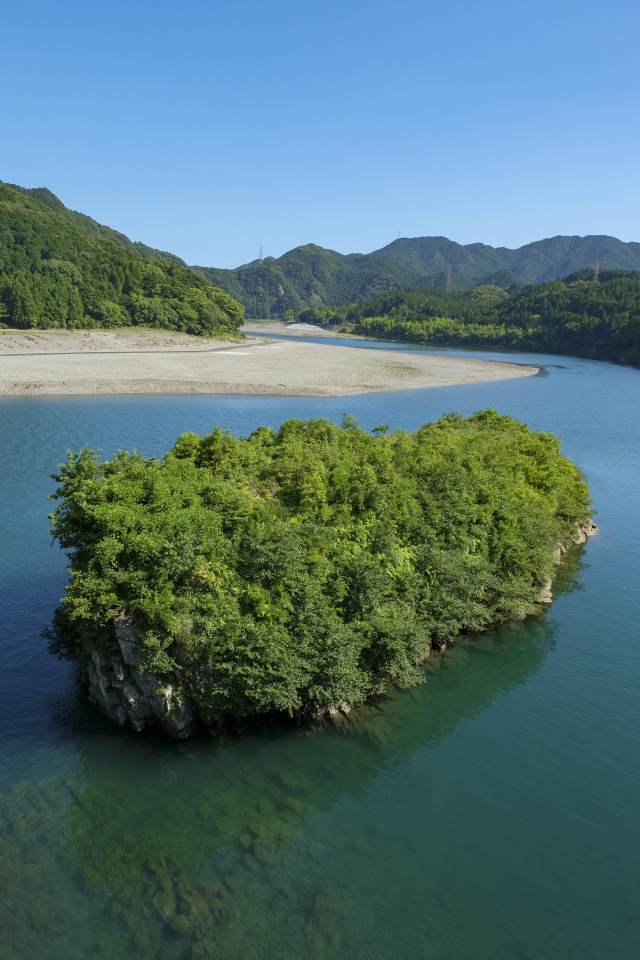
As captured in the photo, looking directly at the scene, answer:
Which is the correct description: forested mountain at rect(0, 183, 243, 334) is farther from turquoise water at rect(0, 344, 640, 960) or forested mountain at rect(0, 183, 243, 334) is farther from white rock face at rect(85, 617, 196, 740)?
white rock face at rect(85, 617, 196, 740)

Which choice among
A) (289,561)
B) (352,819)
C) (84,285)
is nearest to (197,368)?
(84,285)

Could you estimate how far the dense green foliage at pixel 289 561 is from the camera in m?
17.9

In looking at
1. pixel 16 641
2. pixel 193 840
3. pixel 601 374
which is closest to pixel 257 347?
pixel 601 374

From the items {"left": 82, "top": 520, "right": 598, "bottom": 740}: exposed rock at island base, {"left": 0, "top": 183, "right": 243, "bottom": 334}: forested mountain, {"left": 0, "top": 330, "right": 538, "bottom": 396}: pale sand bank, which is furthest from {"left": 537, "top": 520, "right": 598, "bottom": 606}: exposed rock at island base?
{"left": 0, "top": 183, "right": 243, "bottom": 334}: forested mountain

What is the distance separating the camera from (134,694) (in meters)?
18.8

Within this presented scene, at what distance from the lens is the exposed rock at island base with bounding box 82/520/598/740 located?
18141 mm

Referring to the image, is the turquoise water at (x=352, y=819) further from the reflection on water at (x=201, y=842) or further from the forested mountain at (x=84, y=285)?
the forested mountain at (x=84, y=285)

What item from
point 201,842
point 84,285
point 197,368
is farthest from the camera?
point 84,285

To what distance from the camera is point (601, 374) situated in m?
124

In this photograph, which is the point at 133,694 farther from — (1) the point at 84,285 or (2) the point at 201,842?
(1) the point at 84,285

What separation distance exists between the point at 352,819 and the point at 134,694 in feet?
22.8

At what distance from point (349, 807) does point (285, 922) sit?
12.8ft

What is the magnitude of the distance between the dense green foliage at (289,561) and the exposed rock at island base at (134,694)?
385 millimetres

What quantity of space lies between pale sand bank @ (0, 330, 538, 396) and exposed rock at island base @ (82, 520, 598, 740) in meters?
62.4
